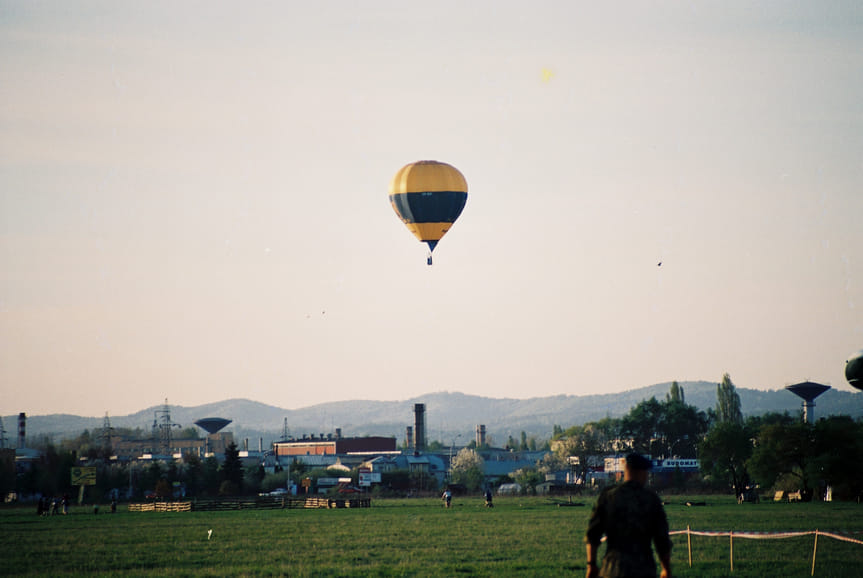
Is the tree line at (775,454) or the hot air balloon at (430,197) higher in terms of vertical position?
the hot air balloon at (430,197)

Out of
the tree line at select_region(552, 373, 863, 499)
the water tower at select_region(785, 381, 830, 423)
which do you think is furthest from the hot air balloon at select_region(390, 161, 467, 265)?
the water tower at select_region(785, 381, 830, 423)

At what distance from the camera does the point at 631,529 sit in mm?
13625

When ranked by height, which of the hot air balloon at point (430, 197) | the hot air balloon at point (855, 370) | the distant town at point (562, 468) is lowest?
the distant town at point (562, 468)

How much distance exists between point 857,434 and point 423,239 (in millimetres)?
39242

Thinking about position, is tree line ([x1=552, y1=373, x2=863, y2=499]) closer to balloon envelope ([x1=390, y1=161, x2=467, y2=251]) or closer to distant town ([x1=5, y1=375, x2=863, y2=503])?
distant town ([x1=5, y1=375, x2=863, y2=503])

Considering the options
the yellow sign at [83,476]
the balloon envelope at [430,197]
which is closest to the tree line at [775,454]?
the balloon envelope at [430,197]

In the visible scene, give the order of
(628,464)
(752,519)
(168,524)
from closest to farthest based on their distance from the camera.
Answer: (628,464) → (752,519) → (168,524)

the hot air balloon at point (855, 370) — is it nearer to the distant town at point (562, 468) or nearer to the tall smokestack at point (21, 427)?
the distant town at point (562, 468)

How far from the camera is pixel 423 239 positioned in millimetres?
70562

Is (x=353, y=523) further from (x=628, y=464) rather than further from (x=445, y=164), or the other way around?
(x=628, y=464)

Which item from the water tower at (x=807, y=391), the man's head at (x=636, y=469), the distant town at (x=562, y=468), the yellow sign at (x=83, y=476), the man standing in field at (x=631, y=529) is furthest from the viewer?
the water tower at (x=807, y=391)

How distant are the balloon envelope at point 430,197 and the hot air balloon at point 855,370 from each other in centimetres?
2510

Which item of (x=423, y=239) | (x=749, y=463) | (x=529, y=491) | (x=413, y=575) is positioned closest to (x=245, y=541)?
(x=413, y=575)

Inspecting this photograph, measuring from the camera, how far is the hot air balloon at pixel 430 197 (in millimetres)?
68875
